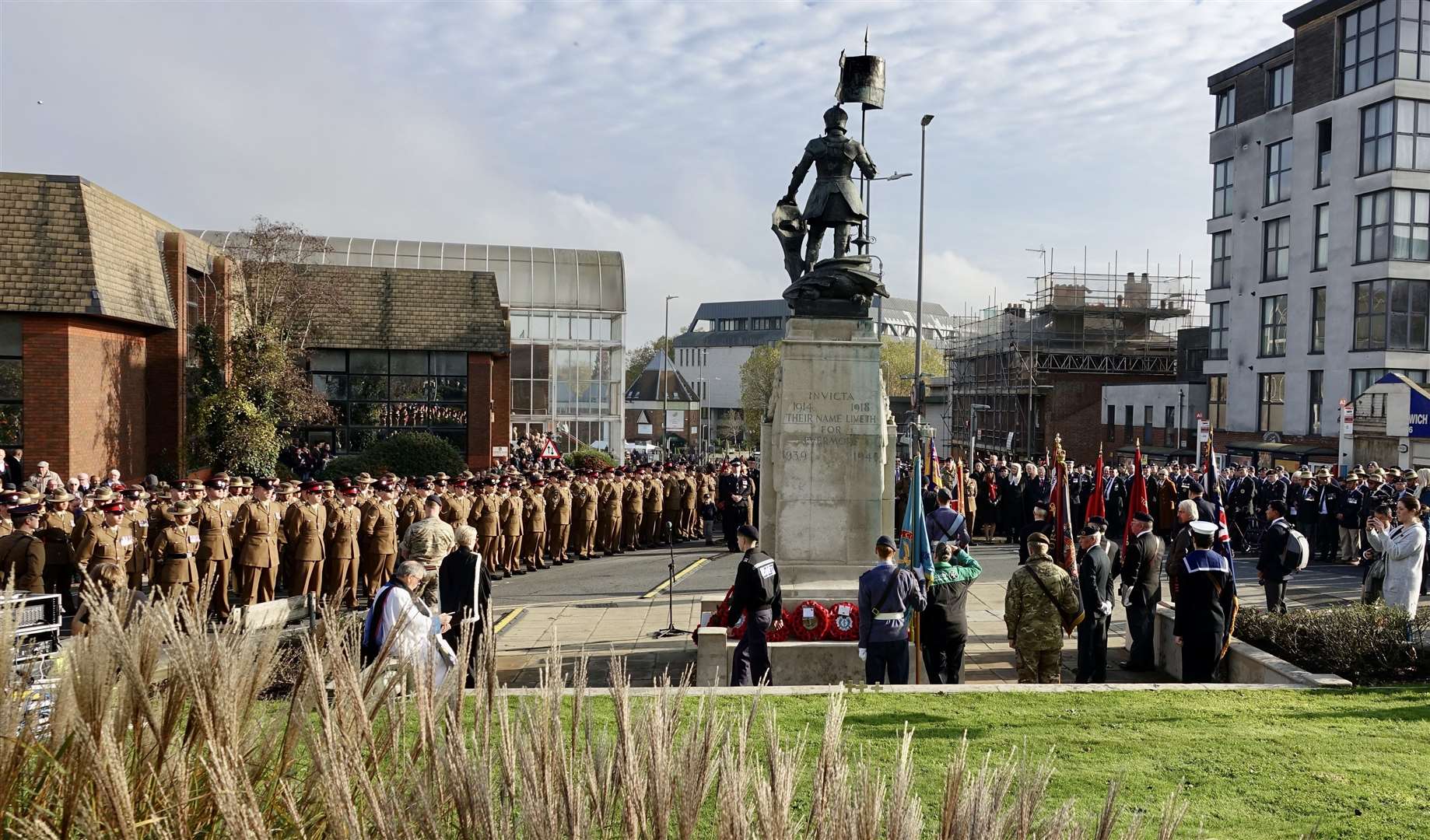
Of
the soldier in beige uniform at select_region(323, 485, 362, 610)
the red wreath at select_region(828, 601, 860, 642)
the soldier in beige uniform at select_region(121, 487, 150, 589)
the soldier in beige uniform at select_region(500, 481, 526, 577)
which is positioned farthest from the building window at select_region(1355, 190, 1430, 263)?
the soldier in beige uniform at select_region(121, 487, 150, 589)

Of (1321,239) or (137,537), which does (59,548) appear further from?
(1321,239)

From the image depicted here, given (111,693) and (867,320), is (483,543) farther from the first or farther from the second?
(111,693)

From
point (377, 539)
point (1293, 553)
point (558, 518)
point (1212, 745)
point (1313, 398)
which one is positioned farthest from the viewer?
point (1313, 398)

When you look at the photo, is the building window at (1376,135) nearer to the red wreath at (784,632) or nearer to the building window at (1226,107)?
the building window at (1226,107)

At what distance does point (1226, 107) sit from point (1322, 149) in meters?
7.95

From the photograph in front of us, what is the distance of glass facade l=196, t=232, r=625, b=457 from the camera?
138ft

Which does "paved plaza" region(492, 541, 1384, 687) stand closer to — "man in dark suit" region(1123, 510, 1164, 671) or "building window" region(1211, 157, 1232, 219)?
"man in dark suit" region(1123, 510, 1164, 671)

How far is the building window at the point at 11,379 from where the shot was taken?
2027cm

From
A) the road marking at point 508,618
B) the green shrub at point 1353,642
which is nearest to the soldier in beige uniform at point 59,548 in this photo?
the road marking at point 508,618

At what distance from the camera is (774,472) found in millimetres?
13008

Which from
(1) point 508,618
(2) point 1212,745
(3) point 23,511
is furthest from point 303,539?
(2) point 1212,745

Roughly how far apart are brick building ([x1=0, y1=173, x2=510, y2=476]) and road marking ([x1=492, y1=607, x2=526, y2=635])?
1077 centimetres

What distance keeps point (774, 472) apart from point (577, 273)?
3112 centimetres

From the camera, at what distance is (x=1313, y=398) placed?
41.4m
